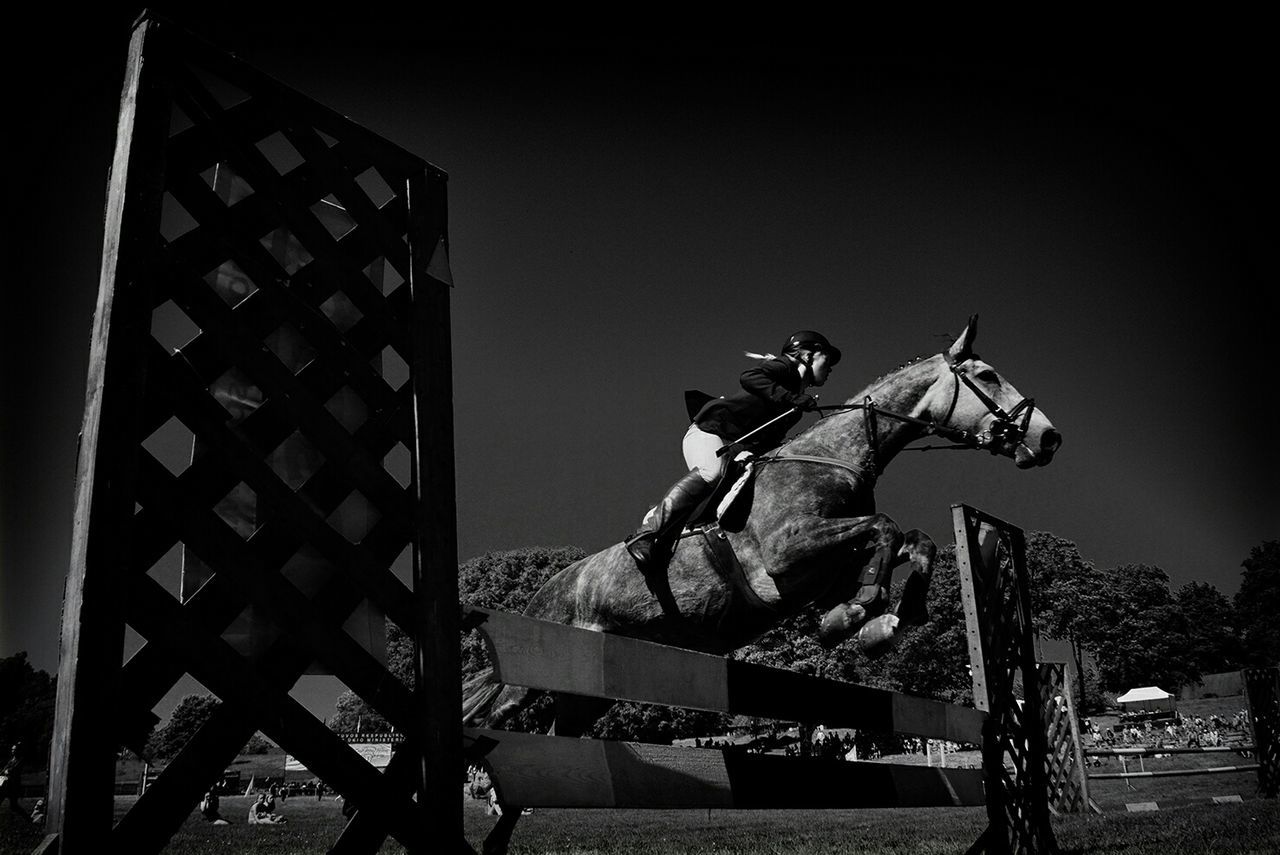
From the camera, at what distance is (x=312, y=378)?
3086 millimetres

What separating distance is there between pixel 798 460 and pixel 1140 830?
6.83m

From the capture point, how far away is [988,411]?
666cm

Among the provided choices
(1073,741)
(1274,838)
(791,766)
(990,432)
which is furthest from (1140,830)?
(791,766)

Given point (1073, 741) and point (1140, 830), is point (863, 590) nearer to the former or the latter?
point (1140, 830)

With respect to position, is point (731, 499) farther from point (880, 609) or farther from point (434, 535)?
point (434, 535)

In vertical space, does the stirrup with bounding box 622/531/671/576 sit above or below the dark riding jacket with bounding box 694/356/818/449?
below

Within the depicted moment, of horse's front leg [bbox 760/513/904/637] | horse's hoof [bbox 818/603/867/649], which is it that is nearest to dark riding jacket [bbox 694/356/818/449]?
horse's front leg [bbox 760/513/904/637]

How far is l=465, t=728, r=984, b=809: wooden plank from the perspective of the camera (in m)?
2.85

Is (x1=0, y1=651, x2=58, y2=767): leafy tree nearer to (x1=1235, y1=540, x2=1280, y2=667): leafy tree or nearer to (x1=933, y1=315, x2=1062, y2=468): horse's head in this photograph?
(x1=933, y1=315, x2=1062, y2=468): horse's head

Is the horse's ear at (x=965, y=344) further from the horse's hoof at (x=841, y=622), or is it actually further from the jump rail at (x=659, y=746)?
the jump rail at (x=659, y=746)

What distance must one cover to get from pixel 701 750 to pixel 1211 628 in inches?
2983

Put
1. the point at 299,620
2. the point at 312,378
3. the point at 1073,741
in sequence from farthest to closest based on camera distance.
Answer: the point at 1073,741
the point at 312,378
the point at 299,620

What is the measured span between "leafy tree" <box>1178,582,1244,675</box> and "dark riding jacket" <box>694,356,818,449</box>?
206 feet

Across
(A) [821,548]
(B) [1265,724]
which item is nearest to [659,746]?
(A) [821,548]
